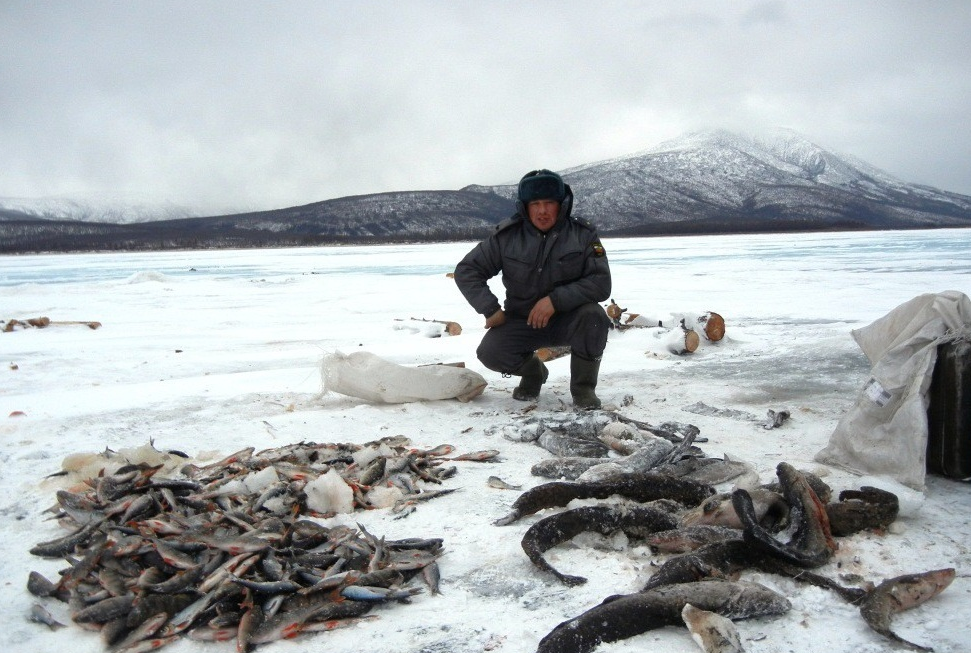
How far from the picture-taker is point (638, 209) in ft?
448

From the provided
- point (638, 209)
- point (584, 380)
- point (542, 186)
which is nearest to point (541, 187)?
point (542, 186)

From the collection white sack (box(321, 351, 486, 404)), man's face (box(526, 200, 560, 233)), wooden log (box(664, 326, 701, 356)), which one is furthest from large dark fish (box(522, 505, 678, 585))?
wooden log (box(664, 326, 701, 356))

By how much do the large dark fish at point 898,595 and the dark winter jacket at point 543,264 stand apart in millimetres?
2378

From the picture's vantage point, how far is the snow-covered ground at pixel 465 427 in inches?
66.6

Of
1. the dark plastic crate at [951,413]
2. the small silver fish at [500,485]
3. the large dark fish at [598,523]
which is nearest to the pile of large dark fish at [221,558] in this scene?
the small silver fish at [500,485]

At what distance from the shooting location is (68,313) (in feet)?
35.0

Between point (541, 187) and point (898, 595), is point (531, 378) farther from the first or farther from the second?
point (898, 595)

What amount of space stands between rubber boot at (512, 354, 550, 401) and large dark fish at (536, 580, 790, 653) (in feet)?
8.14

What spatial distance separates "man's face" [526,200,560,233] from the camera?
3.84 m

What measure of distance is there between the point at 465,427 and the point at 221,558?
179cm

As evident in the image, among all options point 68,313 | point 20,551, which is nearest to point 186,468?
point 20,551

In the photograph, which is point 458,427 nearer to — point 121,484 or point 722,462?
point 722,462

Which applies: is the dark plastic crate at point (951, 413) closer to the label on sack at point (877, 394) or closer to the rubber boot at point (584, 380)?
the label on sack at point (877, 394)

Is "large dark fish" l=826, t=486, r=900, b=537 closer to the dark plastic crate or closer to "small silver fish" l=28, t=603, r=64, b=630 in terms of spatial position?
the dark plastic crate
